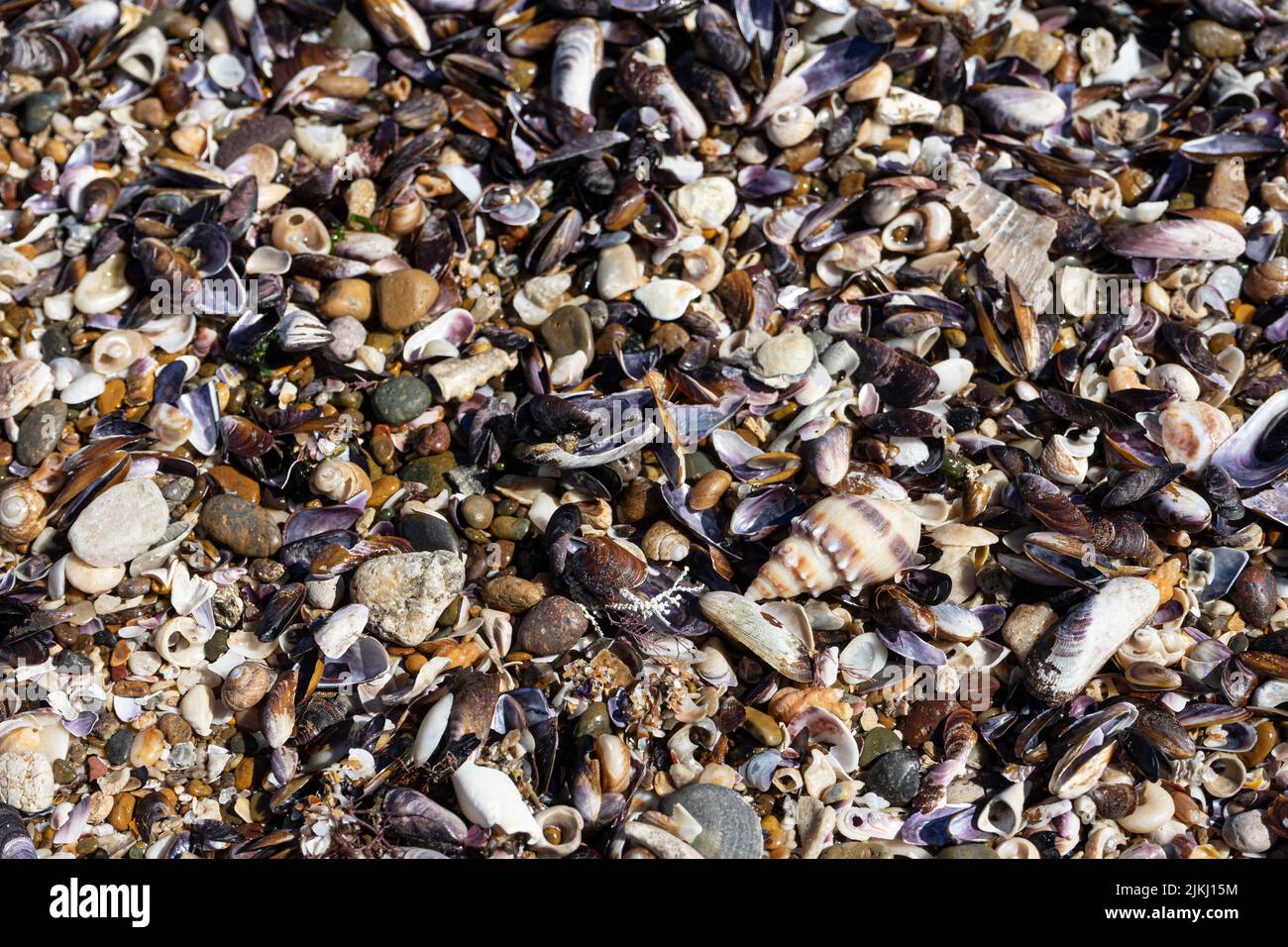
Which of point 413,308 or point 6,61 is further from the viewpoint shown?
point 6,61

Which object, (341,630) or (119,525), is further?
(119,525)

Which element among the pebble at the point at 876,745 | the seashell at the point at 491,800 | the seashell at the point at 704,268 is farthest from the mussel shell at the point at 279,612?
the pebble at the point at 876,745

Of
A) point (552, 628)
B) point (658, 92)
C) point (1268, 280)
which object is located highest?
point (658, 92)

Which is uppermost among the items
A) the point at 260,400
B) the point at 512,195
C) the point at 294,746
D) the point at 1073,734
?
the point at 512,195

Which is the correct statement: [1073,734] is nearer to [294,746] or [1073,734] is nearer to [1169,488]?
[1169,488]

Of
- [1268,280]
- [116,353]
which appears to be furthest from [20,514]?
[1268,280]

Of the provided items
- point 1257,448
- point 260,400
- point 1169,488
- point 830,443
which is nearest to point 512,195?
point 260,400

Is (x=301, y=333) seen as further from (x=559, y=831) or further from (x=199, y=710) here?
(x=559, y=831)
